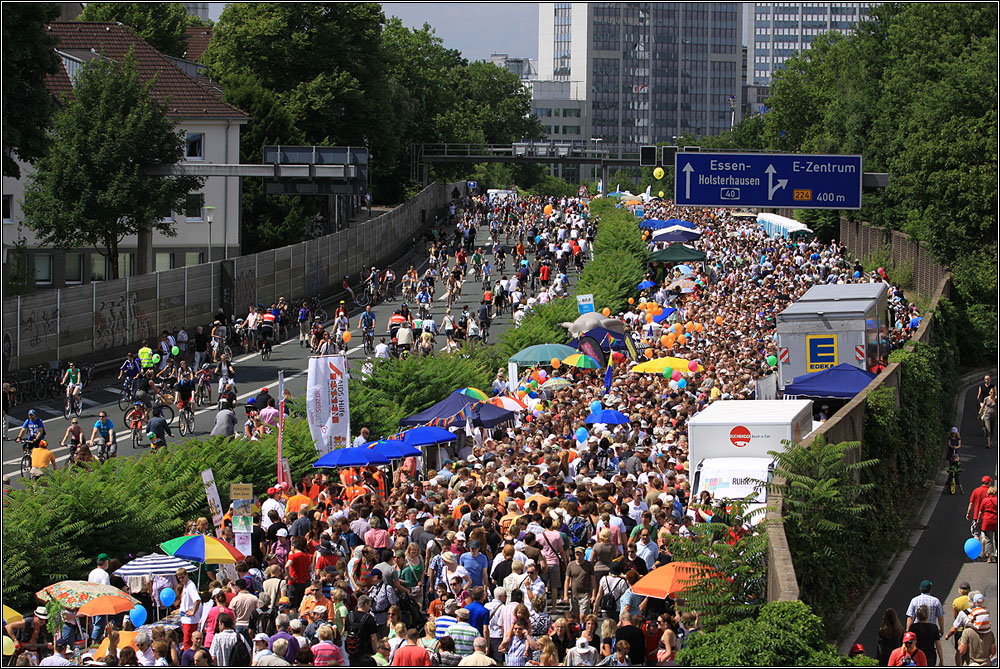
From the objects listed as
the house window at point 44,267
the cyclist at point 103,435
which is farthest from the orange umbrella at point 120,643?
the house window at point 44,267

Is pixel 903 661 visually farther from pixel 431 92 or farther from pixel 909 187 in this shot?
pixel 431 92

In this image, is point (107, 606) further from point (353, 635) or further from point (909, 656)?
point (909, 656)

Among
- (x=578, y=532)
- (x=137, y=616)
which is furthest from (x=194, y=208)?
(x=137, y=616)

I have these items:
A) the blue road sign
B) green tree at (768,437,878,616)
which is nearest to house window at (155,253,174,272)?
the blue road sign

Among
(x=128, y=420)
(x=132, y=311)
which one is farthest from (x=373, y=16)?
(x=128, y=420)

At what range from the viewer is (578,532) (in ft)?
57.4

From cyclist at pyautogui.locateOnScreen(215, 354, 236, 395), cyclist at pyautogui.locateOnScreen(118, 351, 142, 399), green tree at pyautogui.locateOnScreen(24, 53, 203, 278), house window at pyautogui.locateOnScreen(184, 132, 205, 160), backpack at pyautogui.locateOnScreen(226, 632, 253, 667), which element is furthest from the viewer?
house window at pyautogui.locateOnScreen(184, 132, 205, 160)

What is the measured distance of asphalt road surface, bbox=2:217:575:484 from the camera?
99.1 ft

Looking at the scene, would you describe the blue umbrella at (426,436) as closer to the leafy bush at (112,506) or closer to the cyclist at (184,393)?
the leafy bush at (112,506)

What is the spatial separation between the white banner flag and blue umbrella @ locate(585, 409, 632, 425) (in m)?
4.73

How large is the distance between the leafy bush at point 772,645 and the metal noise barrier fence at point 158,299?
25.7 metres

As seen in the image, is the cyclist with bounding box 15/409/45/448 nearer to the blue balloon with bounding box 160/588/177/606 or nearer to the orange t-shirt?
the orange t-shirt

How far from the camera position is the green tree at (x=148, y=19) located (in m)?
83.9

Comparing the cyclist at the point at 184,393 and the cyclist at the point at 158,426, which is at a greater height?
the cyclist at the point at 184,393
